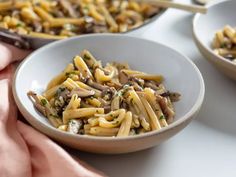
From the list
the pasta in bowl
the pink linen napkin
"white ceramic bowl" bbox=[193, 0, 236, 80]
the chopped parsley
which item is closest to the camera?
the pink linen napkin

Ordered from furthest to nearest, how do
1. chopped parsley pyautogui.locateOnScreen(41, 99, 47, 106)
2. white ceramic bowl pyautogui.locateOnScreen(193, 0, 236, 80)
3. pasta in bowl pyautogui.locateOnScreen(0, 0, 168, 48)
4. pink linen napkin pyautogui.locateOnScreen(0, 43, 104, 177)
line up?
pasta in bowl pyautogui.locateOnScreen(0, 0, 168, 48)
white ceramic bowl pyautogui.locateOnScreen(193, 0, 236, 80)
chopped parsley pyautogui.locateOnScreen(41, 99, 47, 106)
pink linen napkin pyautogui.locateOnScreen(0, 43, 104, 177)

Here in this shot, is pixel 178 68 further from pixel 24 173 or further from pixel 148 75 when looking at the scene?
pixel 24 173

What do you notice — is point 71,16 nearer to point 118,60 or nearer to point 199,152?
point 118,60

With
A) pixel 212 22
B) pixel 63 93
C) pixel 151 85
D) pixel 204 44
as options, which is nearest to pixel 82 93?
pixel 63 93

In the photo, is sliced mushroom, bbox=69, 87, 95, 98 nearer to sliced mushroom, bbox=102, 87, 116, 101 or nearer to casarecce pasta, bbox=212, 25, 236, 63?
sliced mushroom, bbox=102, 87, 116, 101

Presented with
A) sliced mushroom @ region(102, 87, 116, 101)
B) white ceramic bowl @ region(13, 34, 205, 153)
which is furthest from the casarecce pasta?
sliced mushroom @ region(102, 87, 116, 101)

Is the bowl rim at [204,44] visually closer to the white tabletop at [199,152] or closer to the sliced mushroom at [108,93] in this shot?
the white tabletop at [199,152]
